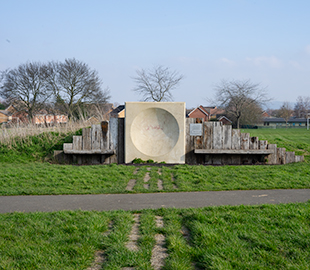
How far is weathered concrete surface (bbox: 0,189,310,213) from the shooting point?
6.26 metres

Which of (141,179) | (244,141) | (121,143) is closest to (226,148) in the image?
(244,141)

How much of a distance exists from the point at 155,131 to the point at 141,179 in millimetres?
4172

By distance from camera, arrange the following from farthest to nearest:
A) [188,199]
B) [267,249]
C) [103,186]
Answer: [103,186] < [188,199] < [267,249]

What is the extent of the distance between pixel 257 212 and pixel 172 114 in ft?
24.5

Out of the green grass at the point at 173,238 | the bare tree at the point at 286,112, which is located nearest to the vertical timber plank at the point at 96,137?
the green grass at the point at 173,238

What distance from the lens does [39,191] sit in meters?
7.58

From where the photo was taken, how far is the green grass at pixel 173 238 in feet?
12.2

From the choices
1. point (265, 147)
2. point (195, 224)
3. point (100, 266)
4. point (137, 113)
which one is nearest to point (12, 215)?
point (100, 266)

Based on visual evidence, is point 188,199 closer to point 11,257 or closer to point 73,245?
point 73,245

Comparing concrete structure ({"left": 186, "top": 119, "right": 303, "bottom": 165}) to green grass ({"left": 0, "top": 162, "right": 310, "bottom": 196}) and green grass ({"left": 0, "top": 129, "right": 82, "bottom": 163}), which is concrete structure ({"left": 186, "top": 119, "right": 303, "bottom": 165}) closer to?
green grass ({"left": 0, "top": 162, "right": 310, "bottom": 196})

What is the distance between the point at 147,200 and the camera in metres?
6.75

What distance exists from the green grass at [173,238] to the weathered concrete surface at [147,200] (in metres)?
0.60

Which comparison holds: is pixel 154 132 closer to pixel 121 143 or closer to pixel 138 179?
pixel 121 143

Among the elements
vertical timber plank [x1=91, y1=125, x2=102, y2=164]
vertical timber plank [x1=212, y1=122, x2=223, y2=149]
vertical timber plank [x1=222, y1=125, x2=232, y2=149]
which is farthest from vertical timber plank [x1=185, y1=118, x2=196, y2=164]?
vertical timber plank [x1=91, y1=125, x2=102, y2=164]
